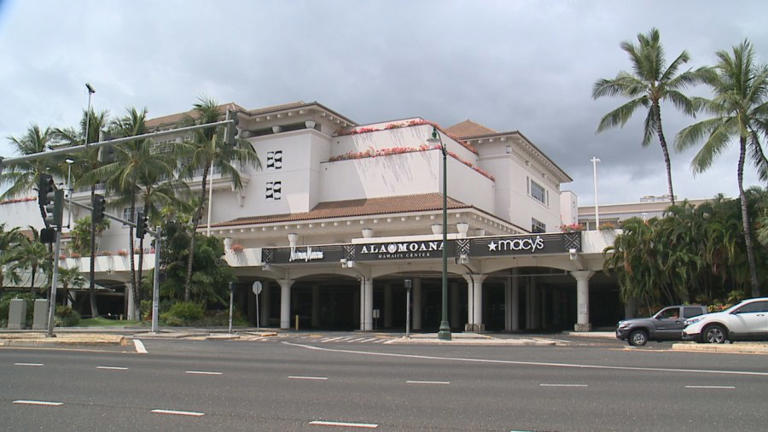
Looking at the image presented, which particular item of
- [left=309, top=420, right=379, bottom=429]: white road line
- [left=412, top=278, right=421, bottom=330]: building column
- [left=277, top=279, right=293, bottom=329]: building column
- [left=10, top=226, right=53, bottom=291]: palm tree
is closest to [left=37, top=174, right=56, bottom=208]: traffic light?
[left=309, top=420, right=379, bottom=429]: white road line

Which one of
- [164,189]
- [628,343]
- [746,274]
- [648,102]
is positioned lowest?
[628,343]

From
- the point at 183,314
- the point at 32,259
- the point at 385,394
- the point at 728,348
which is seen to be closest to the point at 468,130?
the point at 183,314

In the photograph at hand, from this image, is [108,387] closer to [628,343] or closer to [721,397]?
[721,397]

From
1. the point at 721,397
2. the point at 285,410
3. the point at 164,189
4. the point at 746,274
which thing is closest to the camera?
the point at 285,410

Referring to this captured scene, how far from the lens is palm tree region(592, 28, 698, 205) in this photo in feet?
115

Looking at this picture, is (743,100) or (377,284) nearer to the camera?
(743,100)

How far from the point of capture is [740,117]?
2891 cm

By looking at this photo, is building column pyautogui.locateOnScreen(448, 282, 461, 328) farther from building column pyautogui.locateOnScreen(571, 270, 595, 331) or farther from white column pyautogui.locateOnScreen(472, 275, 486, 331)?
building column pyautogui.locateOnScreen(571, 270, 595, 331)

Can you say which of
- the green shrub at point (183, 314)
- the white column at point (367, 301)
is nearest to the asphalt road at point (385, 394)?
the green shrub at point (183, 314)

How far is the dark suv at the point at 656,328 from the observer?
81.8ft

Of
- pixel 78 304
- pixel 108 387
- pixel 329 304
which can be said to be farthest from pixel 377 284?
pixel 108 387

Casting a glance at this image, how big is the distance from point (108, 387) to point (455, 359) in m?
8.93

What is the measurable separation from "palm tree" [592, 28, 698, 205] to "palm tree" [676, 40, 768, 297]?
4.07m

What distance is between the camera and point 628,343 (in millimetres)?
25438
